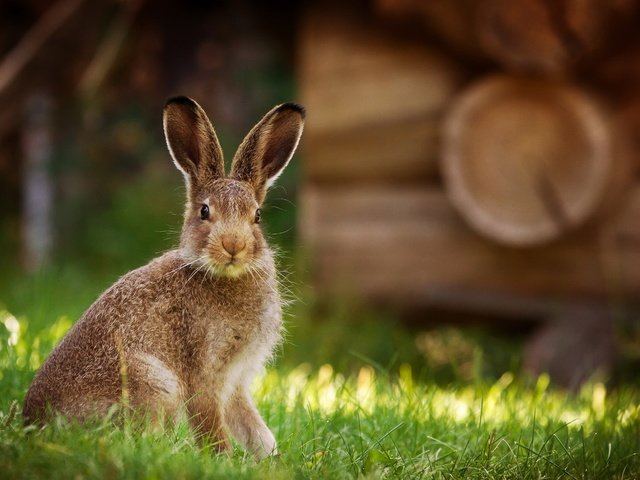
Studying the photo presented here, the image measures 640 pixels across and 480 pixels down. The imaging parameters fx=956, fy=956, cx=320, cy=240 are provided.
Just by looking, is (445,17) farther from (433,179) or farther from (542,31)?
(433,179)

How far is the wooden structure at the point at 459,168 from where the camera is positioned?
6605mm

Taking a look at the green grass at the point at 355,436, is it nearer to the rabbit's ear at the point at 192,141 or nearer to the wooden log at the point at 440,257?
the rabbit's ear at the point at 192,141

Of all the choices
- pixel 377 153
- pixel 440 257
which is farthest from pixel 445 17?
pixel 440 257

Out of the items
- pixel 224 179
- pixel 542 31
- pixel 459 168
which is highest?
pixel 542 31

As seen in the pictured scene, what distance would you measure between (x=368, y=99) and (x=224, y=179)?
13.6 feet

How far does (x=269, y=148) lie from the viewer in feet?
12.2

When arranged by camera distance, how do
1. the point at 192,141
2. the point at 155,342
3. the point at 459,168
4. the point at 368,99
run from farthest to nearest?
the point at 368,99 → the point at 459,168 → the point at 192,141 → the point at 155,342

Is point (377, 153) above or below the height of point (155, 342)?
above

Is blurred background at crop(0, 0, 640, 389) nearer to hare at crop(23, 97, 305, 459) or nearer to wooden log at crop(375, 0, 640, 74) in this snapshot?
wooden log at crop(375, 0, 640, 74)

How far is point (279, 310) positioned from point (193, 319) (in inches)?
16.7

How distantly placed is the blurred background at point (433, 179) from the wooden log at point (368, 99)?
12 mm

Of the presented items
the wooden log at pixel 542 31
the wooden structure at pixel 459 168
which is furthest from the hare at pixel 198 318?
the wooden structure at pixel 459 168

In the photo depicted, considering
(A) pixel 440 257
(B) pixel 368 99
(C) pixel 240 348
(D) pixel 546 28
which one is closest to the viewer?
(C) pixel 240 348

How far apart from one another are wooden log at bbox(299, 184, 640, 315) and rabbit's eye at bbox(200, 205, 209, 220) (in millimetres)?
4000
